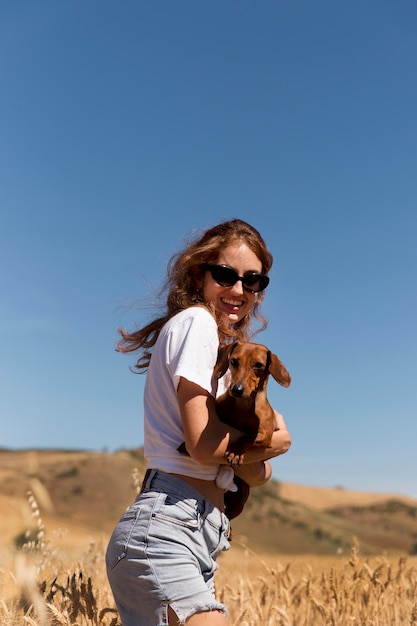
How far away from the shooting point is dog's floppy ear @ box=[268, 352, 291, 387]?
3762 millimetres

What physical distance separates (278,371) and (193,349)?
0.77 m

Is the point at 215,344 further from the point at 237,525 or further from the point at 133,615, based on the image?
the point at 237,525

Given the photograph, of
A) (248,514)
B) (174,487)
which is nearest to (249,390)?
(174,487)

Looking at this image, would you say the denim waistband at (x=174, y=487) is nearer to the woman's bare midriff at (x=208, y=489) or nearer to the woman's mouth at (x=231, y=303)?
the woman's bare midriff at (x=208, y=489)

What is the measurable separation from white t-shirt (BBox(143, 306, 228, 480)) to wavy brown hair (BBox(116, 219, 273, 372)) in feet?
1.99

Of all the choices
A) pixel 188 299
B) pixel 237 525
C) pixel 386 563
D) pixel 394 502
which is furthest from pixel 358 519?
pixel 188 299

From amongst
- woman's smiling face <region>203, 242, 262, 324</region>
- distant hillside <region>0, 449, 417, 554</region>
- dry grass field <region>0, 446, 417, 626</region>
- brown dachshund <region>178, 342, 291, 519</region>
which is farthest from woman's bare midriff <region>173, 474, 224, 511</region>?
distant hillside <region>0, 449, 417, 554</region>

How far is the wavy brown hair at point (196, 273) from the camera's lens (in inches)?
161

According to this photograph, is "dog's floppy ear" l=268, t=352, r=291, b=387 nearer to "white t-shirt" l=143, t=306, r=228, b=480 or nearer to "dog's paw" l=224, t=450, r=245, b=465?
"white t-shirt" l=143, t=306, r=228, b=480

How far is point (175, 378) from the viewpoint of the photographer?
3178 mm

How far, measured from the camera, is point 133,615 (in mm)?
3242

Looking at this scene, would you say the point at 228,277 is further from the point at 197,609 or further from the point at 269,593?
the point at 269,593

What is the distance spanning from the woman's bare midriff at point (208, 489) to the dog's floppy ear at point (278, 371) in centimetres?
73

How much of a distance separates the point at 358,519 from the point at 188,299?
A: 3232 centimetres
